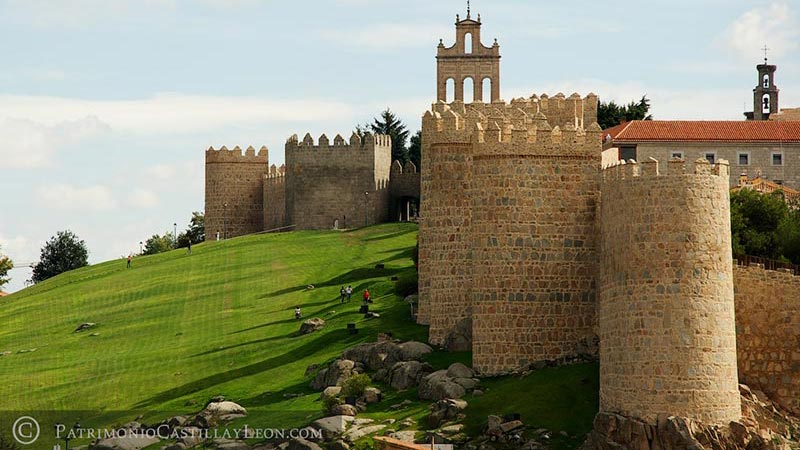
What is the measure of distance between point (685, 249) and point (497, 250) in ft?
28.0

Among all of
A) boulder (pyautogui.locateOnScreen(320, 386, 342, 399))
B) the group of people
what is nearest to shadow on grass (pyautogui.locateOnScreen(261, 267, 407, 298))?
the group of people

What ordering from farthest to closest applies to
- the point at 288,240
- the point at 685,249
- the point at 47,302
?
the point at 288,240, the point at 47,302, the point at 685,249

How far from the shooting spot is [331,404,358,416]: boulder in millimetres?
65106

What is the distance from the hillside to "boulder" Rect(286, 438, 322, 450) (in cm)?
208

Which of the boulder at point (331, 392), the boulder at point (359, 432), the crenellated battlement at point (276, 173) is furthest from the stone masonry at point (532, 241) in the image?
the crenellated battlement at point (276, 173)

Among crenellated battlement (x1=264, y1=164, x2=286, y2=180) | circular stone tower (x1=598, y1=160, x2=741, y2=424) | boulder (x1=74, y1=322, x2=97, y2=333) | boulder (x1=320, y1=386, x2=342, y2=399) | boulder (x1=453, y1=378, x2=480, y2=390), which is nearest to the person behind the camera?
circular stone tower (x1=598, y1=160, x2=741, y2=424)

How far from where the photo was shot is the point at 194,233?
13050 centimetres

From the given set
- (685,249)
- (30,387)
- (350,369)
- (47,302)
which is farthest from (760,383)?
(47,302)

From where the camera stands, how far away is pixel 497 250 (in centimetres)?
6538

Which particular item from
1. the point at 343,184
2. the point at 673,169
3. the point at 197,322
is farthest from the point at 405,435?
the point at 343,184

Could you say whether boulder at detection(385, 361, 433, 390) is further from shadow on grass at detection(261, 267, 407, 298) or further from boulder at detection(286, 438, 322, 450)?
shadow on grass at detection(261, 267, 407, 298)

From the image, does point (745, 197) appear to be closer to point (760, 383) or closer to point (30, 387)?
point (760, 383)

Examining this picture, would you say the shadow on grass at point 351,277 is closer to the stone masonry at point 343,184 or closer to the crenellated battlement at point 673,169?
the stone masonry at point 343,184

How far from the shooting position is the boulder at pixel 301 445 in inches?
2473
